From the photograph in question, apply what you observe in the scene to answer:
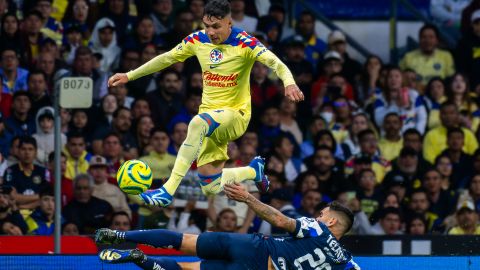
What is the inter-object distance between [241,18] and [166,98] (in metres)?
1.90

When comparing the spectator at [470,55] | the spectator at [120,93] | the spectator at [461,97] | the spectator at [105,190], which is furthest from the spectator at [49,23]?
the spectator at [470,55]

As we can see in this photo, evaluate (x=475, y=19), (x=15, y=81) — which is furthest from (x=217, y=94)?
(x=475, y=19)

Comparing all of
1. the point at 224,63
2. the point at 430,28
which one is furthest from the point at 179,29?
the point at 224,63

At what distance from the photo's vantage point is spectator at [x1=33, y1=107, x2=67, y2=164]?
18.5m

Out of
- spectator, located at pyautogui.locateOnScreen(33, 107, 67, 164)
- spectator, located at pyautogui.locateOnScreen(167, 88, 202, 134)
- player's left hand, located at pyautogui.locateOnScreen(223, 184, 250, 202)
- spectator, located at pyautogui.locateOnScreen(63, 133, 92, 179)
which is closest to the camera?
player's left hand, located at pyautogui.locateOnScreen(223, 184, 250, 202)

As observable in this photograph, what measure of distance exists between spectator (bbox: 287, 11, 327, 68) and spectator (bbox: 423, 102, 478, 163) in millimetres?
2030

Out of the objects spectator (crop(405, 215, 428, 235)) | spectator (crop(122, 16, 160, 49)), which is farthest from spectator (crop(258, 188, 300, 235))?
spectator (crop(122, 16, 160, 49))

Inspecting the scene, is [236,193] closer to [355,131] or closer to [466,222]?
[466,222]

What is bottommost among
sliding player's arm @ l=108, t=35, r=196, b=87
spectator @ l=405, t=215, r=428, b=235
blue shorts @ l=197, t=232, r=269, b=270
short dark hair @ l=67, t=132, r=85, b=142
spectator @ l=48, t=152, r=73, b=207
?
spectator @ l=405, t=215, r=428, b=235

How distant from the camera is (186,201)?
60.5ft

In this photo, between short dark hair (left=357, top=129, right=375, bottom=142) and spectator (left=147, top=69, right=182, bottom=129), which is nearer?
spectator (left=147, top=69, right=182, bottom=129)

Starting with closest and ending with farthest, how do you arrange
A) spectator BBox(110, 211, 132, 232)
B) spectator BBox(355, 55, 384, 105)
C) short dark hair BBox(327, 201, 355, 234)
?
short dark hair BBox(327, 201, 355, 234)
spectator BBox(110, 211, 132, 232)
spectator BBox(355, 55, 384, 105)

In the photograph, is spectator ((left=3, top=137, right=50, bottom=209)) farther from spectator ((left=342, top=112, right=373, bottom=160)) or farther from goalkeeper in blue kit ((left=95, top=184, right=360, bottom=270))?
spectator ((left=342, top=112, right=373, bottom=160))

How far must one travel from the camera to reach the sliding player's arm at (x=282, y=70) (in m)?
13.8
